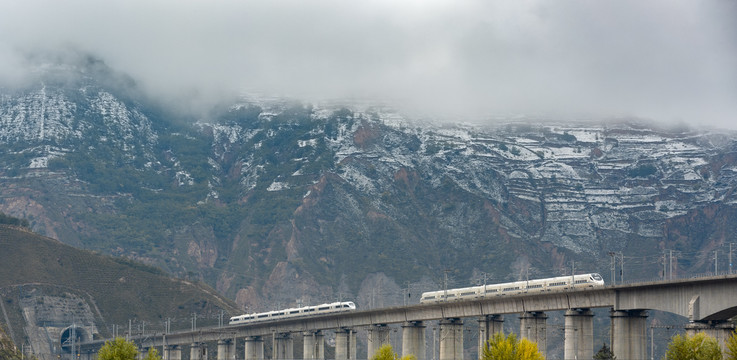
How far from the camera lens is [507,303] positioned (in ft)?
630

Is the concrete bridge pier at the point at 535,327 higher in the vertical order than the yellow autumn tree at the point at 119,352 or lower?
higher

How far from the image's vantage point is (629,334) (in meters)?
164

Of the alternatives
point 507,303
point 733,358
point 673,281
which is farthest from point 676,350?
point 507,303

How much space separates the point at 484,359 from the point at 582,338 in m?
32.3

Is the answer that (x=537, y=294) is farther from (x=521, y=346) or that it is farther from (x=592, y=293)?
(x=521, y=346)

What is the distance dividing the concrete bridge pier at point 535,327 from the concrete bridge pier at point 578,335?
7008mm

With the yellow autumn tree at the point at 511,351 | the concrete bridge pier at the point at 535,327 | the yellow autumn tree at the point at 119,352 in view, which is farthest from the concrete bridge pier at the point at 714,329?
the yellow autumn tree at the point at 119,352

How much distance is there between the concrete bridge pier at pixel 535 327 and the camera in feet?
602

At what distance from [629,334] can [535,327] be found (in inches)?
943

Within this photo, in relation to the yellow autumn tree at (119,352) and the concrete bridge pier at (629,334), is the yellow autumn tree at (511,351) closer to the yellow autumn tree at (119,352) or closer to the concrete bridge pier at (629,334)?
the concrete bridge pier at (629,334)

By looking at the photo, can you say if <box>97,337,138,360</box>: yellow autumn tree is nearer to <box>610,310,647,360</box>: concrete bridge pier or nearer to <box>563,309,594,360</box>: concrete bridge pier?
<box>563,309,594,360</box>: concrete bridge pier

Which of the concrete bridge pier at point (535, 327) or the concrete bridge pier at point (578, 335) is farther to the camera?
the concrete bridge pier at point (535, 327)

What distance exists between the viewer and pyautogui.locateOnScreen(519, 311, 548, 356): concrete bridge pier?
183m

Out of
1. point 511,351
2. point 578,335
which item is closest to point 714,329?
point 511,351
